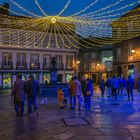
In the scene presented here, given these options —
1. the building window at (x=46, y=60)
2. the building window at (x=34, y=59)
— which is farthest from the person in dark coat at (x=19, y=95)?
the building window at (x=46, y=60)

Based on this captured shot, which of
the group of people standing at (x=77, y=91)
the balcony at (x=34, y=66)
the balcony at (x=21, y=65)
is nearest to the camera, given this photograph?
the group of people standing at (x=77, y=91)

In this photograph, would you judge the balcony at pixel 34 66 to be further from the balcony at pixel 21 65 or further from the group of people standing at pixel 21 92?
the group of people standing at pixel 21 92

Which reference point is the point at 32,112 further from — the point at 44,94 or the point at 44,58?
the point at 44,58

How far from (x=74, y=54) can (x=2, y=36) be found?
46.8 ft

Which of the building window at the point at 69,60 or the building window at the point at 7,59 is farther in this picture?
the building window at the point at 69,60

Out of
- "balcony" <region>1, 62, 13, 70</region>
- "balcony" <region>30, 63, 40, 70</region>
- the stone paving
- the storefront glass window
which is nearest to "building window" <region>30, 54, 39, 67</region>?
"balcony" <region>30, 63, 40, 70</region>

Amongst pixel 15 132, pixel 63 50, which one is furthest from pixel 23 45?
pixel 15 132

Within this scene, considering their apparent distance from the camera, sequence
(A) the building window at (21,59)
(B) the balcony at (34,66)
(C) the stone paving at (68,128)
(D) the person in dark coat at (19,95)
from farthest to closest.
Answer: (B) the balcony at (34,66) → (A) the building window at (21,59) → (D) the person in dark coat at (19,95) → (C) the stone paving at (68,128)

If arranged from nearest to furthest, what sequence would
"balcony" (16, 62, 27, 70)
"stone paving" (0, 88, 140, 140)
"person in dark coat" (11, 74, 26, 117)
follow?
"stone paving" (0, 88, 140, 140), "person in dark coat" (11, 74, 26, 117), "balcony" (16, 62, 27, 70)

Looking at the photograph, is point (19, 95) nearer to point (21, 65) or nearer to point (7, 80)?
point (7, 80)

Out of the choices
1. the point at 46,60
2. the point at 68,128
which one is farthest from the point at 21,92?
the point at 46,60

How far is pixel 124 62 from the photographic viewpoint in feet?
165

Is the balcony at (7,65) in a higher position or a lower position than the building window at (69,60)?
lower

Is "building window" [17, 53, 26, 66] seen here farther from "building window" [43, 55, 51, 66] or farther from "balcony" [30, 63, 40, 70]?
"building window" [43, 55, 51, 66]
